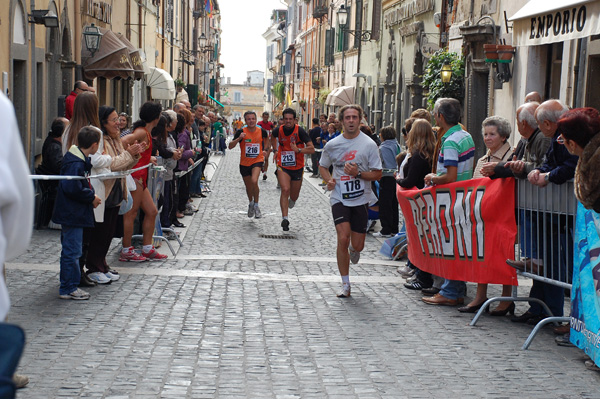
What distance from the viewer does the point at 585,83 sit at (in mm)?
12891

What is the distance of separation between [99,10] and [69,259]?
51.6 feet

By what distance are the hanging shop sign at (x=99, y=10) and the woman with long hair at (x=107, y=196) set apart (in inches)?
502

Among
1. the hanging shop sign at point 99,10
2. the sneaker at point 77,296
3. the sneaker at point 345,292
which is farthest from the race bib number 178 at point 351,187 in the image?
the hanging shop sign at point 99,10

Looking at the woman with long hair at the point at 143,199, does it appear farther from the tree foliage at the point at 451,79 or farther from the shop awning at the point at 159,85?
the shop awning at the point at 159,85

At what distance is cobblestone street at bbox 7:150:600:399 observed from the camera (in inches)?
219

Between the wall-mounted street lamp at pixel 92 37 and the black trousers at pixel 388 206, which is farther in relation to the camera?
the wall-mounted street lamp at pixel 92 37

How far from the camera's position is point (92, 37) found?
19.2 meters

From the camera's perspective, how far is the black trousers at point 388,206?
44.7 ft

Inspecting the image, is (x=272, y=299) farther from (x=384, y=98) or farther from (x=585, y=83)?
(x=384, y=98)

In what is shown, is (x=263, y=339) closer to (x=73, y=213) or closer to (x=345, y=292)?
(x=345, y=292)

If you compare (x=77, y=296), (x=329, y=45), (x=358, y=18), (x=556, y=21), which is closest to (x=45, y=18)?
(x=77, y=296)

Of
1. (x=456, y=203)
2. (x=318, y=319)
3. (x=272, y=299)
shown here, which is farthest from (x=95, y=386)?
(x=456, y=203)

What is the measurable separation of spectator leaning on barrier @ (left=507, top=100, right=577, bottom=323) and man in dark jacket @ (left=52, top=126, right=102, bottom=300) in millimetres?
3541

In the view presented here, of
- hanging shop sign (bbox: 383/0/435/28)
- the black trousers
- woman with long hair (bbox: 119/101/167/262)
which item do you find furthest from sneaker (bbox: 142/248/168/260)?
hanging shop sign (bbox: 383/0/435/28)
